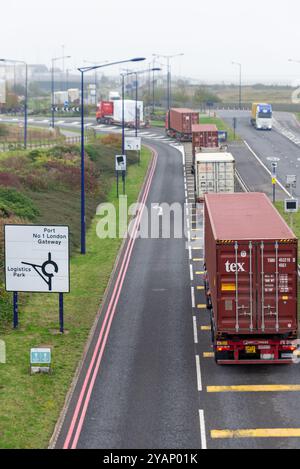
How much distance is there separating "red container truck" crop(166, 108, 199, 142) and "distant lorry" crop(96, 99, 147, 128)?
789 cm

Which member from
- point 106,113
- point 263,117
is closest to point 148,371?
point 263,117

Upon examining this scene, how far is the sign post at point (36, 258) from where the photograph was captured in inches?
1345

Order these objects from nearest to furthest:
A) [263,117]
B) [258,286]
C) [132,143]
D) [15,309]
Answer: [258,286] < [15,309] < [132,143] < [263,117]

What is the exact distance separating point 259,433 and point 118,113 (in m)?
110

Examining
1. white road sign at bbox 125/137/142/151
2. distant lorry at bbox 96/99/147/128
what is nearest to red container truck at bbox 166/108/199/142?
distant lorry at bbox 96/99/147/128

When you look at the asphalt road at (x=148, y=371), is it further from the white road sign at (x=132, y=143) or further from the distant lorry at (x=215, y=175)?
the white road sign at (x=132, y=143)

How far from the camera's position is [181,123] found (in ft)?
358

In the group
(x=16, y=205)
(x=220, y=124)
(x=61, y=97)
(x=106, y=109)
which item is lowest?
(x=16, y=205)

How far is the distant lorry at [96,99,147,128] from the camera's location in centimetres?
12431

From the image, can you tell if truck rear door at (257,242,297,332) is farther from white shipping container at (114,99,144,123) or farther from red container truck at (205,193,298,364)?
white shipping container at (114,99,144,123)

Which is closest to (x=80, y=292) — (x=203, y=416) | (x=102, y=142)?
(x=203, y=416)

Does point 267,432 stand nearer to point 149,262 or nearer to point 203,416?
point 203,416

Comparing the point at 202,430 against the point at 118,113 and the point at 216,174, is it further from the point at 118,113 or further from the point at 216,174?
the point at 118,113
